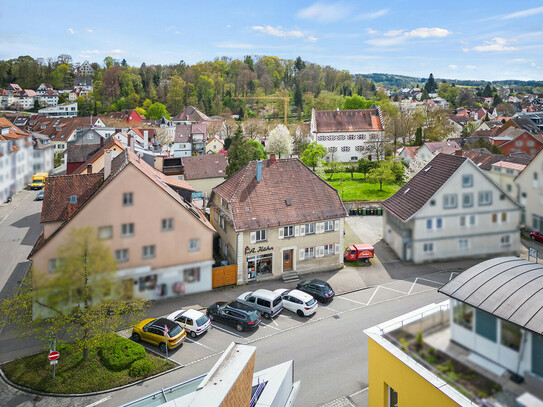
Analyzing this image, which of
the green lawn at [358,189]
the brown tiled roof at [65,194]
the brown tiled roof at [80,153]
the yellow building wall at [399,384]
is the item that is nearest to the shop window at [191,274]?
the brown tiled roof at [65,194]

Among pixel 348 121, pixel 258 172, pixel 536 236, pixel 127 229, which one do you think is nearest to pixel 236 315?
pixel 258 172

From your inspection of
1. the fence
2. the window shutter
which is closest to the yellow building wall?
the fence

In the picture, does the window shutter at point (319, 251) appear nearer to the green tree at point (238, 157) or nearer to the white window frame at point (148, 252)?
the green tree at point (238, 157)

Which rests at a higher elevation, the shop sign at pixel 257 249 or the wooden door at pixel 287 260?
the shop sign at pixel 257 249

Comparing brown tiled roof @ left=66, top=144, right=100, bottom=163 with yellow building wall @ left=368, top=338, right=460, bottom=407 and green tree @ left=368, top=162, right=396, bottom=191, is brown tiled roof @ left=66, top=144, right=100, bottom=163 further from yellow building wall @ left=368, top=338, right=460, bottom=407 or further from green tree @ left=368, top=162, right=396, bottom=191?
yellow building wall @ left=368, top=338, right=460, bottom=407

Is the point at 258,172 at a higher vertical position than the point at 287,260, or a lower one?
higher

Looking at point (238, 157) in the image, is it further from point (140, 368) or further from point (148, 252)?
point (148, 252)
